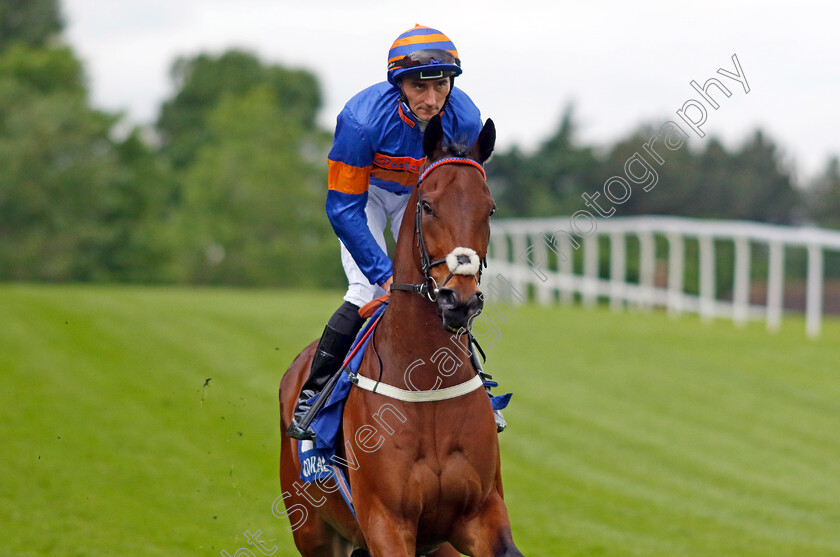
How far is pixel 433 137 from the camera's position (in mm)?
3760

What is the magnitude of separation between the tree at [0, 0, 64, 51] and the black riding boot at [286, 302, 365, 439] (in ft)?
167

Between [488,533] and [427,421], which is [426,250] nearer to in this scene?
[427,421]

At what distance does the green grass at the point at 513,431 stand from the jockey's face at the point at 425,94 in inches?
120

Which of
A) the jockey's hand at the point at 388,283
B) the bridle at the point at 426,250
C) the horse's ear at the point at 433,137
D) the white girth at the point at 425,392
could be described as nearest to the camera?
the bridle at the point at 426,250

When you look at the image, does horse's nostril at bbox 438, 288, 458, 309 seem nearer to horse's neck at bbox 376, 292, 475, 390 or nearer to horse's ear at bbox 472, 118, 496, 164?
horse's neck at bbox 376, 292, 475, 390

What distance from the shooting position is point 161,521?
838cm

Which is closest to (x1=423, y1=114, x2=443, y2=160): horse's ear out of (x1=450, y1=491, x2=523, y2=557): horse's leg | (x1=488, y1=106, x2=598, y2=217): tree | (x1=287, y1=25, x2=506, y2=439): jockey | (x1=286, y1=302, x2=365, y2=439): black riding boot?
(x1=287, y1=25, x2=506, y2=439): jockey

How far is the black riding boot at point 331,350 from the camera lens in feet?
14.9

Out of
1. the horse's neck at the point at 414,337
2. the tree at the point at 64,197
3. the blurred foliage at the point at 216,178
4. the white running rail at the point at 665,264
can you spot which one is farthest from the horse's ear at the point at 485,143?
the tree at the point at 64,197

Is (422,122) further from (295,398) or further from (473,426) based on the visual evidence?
(295,398)

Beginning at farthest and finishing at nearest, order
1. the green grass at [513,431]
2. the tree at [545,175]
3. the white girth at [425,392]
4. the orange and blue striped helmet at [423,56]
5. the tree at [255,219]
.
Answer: the tree at [545,175]
the tree at [255,219]
the green grass at [513,431]
the orange and blue striped helmet at [423,56]
the white girth at [425,392]

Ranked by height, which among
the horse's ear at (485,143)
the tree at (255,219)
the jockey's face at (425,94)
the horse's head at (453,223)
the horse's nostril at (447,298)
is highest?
the jockey's face at (425,94)

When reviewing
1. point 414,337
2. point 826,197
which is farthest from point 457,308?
point 826,197

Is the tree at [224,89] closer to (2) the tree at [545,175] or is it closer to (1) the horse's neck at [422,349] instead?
(2) the tree at [545,175]
